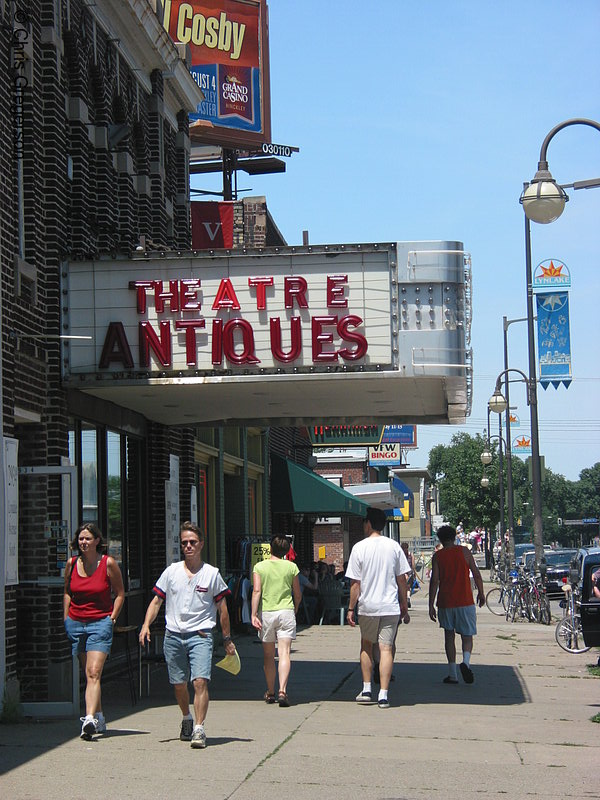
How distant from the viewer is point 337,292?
13.0m

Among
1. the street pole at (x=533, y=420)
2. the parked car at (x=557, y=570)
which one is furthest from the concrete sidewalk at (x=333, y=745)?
the parked car at (x=557, y=570)

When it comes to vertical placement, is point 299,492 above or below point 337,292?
below

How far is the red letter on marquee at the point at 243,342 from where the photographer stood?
42.8 feet

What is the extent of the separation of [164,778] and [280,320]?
19.9 ft

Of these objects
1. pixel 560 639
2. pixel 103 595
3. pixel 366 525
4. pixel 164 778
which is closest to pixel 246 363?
pixel 366 525

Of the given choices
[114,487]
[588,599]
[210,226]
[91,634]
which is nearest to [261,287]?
[114,487]

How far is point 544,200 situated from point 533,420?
541 inches

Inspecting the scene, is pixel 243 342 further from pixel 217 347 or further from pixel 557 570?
pixel 557 570

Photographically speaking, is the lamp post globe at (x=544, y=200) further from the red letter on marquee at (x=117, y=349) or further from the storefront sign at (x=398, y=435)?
the storefront sign at (x=398, y=435)

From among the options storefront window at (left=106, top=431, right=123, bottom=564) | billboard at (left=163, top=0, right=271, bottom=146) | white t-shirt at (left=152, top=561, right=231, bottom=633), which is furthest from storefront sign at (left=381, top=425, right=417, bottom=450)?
white t-shirt at (left=152, top=561, right=231, bottom=633)

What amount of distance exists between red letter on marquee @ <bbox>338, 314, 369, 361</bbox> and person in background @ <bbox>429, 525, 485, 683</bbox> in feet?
7.69

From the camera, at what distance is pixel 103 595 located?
9.88 meters

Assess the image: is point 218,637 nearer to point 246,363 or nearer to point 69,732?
point 246,363

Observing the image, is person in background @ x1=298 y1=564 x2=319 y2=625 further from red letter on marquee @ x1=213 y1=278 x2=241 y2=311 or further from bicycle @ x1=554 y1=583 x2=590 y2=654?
red letter on marquee @ x1=213 y1=278 x2=241 y2=311
